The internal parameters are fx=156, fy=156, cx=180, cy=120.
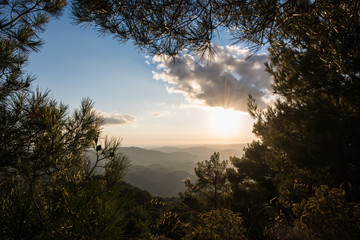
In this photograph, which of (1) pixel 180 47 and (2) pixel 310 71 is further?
(2) pixel 310 71

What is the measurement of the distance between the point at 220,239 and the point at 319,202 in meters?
1.40

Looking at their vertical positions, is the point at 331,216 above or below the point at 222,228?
above

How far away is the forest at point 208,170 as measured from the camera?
1229mm

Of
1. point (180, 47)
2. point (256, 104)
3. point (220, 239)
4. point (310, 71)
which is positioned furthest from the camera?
point (256, 104)

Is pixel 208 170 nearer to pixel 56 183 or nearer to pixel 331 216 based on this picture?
pixel 331 216

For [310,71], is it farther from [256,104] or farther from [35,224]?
[35,224]

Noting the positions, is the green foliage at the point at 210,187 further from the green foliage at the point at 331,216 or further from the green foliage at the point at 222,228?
the green foliage at the point at 331,216

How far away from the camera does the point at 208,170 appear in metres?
4.93

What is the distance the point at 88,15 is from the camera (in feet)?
8.25

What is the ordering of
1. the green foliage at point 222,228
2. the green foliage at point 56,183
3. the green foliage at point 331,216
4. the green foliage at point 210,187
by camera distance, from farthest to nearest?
1. the green foliage at point 210,187
2. the green foliage at point 222,228
3. the green foliage at point 331,216
4. the green foliage at point 56,183

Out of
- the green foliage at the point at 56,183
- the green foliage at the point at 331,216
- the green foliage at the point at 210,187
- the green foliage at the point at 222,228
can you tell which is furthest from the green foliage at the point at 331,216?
the green foliage at the point at 56,183

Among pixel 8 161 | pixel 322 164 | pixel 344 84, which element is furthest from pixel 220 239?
pixel 344 84

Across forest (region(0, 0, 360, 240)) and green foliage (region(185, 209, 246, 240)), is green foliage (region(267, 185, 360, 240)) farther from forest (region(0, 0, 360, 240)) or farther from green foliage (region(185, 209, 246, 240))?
green foliage (region(185, 209, 246, 240))

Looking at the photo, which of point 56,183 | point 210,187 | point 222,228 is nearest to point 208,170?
point 210,187
